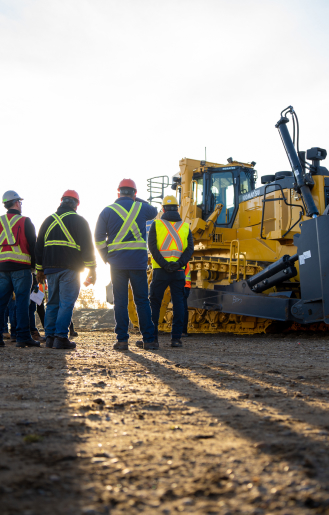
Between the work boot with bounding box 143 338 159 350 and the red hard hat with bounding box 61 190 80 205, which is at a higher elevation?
the red hard hat with bounding box 61 190 80 205

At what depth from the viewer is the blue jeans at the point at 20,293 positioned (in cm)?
610

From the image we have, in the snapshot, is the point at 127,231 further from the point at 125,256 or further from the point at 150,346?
the point at 150,346

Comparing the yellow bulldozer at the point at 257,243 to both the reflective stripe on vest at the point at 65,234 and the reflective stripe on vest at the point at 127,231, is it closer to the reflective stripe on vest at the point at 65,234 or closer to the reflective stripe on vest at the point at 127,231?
the reflective stripe on vest at the point at 127,231

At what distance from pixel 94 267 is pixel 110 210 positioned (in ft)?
2.50

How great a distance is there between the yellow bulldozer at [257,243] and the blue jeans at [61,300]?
11.6 feet

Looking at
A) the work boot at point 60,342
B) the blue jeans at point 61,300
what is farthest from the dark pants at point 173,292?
the work boot at point 60,342

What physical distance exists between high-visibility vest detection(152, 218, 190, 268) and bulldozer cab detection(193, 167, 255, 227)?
4.32 meters

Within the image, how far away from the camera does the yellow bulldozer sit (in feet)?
23.8

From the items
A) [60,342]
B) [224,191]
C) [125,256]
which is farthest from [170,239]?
[224,191]

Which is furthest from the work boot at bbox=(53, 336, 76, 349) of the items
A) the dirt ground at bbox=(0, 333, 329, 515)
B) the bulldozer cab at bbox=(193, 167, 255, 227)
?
the bulldozer cab at bbox=(193, 167, 255, 227)

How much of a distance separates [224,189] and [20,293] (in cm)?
630

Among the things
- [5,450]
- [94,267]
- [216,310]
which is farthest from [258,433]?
[216,310]

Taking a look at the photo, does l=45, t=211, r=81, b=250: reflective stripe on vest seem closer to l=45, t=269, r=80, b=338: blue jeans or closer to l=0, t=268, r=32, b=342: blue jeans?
l=45, t=269, r=80, b=338: blue jeans

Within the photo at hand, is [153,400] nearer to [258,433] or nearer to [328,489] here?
[258,433]
